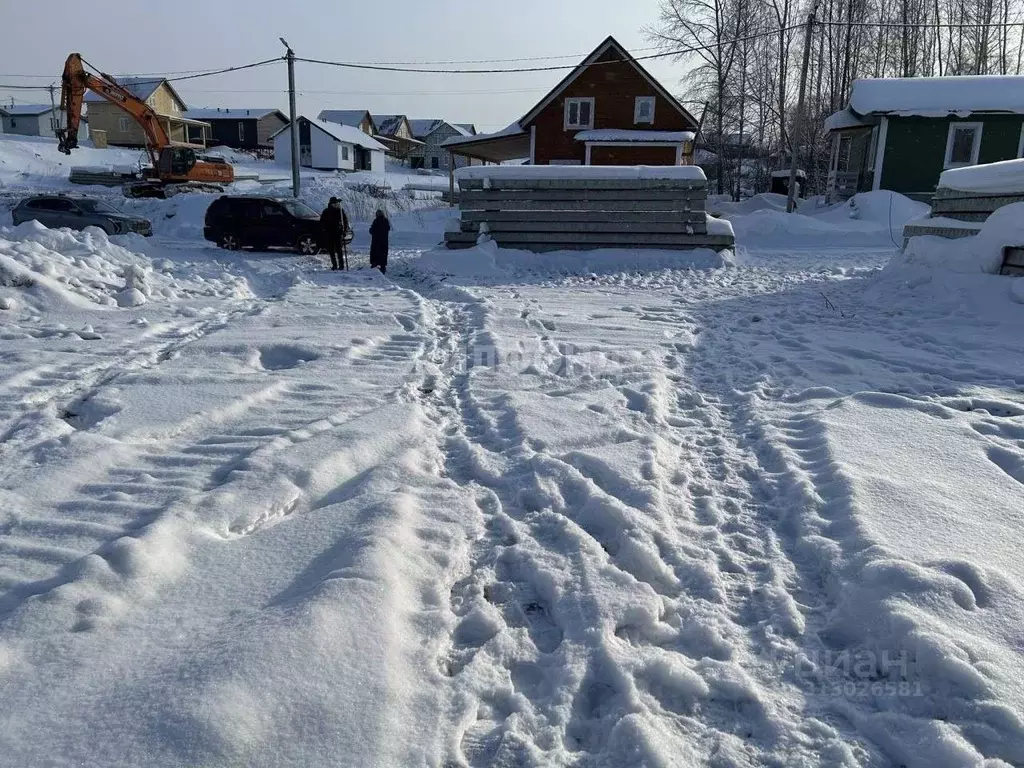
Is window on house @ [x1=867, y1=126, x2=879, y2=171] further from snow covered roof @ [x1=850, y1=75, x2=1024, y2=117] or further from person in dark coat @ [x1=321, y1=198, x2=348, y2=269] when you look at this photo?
person in dark coat @ [x1=321, y1=198, x2=348, y2=269]

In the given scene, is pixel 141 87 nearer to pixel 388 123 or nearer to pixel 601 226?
pixel 388 123

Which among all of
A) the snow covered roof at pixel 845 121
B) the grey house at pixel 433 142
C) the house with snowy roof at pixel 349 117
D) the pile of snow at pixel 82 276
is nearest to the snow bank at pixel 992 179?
the pile of snow at pixel 82 276

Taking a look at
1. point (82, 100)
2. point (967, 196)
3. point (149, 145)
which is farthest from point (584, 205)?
point (149, 145)

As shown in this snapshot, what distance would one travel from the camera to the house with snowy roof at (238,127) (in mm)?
70875

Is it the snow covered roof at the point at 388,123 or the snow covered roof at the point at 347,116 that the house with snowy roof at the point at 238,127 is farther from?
the snow covered roof at the point at 388,123

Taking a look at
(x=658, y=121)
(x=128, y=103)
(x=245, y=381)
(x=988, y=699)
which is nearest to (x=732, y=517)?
(x=988, y=699)

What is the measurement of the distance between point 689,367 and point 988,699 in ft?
15.7

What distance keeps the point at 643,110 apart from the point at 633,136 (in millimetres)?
1878

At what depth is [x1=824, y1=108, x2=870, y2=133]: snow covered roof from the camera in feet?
85.5

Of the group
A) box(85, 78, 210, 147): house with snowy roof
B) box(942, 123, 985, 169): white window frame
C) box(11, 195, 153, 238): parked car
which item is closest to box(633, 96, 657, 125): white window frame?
box(942, 123, 985, 169): white window frame

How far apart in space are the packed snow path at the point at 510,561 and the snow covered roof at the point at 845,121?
73.7 ft

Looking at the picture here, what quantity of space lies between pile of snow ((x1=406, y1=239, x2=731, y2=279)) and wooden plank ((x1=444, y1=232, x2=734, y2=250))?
0.88ft

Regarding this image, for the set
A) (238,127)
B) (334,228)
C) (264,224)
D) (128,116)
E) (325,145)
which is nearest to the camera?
(334,228)

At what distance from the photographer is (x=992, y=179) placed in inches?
391
